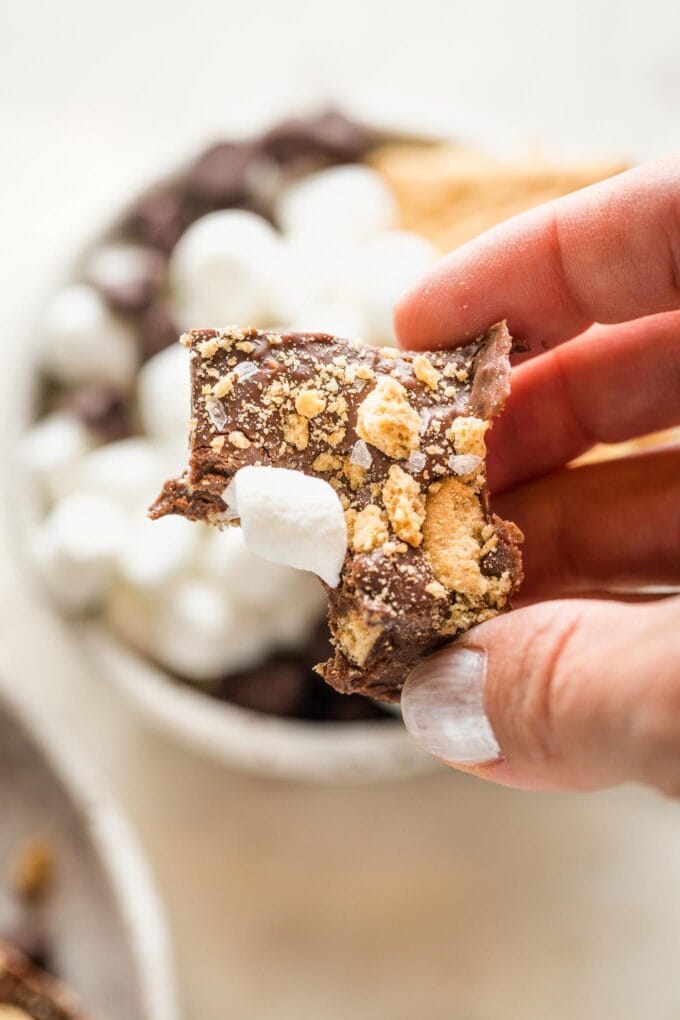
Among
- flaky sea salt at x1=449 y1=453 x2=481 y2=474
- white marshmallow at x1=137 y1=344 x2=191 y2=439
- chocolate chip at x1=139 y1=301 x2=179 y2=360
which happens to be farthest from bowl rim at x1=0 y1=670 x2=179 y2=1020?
flaky sea salt at x1=449 y1=453 x2=481 y2=474

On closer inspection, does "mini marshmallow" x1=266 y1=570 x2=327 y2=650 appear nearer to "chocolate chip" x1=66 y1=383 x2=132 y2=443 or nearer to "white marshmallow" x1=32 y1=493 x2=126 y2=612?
"white marshmallow" x1=32 y1=493 x2=126 y2=612

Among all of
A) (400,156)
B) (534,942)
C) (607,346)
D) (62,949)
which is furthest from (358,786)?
(400,156)

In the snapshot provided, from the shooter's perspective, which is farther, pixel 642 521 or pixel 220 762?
pixel 220 762

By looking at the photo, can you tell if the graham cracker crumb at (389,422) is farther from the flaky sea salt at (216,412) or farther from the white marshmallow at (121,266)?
the white marshmallow at (121,266)

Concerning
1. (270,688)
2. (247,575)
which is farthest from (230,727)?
(247,575)

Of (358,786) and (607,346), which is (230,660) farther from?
(607,346)

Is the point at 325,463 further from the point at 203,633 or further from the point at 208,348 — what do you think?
the point at 203,633

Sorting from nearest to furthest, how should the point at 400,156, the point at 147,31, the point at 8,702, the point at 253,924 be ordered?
the point at 8,702 → the point at 253,924 → the point at 400,156 → the point at 147,31

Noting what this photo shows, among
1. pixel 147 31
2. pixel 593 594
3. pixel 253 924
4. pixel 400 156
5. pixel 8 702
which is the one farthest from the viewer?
pixel 147 31
